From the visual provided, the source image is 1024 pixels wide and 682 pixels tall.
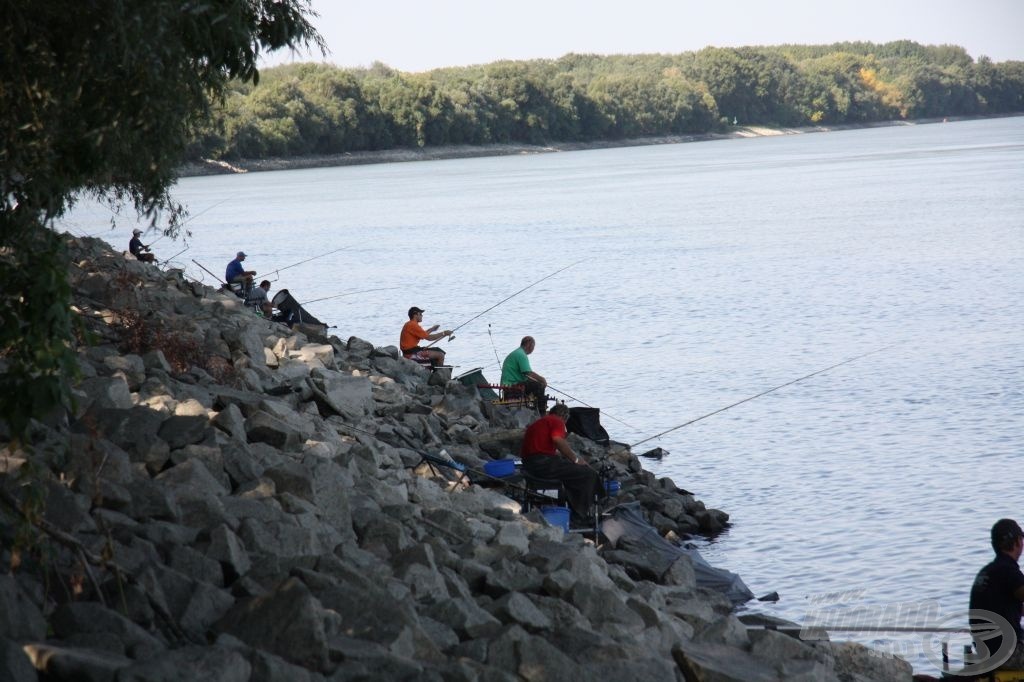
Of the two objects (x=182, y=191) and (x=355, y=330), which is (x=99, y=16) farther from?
(x=182, y=191)

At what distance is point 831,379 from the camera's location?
65.5 feet

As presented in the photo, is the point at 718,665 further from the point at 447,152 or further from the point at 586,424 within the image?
the point at 447,152

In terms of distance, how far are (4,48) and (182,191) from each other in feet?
224

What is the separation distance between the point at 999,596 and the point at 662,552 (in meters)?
3.33

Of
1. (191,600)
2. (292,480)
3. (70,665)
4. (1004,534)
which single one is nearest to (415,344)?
(292,480)

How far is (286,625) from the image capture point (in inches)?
196

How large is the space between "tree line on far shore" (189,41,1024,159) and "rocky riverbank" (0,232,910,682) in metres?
53.5

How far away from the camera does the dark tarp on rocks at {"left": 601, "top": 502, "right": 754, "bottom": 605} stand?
9.58m

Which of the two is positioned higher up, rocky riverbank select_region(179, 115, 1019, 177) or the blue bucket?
rocky riverbank select_region(179, 115, 1019, 177)

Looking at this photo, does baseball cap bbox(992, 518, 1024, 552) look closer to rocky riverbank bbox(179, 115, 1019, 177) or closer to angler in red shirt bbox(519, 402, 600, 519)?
angler in red shirt bbox(519, 402, 600, 519)

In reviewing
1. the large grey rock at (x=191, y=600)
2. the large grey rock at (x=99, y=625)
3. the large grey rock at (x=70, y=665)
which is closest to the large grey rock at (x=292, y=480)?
the large grey rock at (x=191, y=600)

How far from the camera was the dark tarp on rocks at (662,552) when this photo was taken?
31.4 feet

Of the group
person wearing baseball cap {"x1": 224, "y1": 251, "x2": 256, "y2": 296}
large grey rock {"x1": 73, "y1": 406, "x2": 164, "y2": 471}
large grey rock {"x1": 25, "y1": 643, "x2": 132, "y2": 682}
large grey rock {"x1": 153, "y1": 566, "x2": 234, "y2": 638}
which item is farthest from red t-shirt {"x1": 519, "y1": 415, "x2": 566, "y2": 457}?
person wearing baseball cap {"x1": 224, "y1": 251, "x2": 256, "y2": 296}

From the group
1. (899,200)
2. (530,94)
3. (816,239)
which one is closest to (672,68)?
(530,94)
